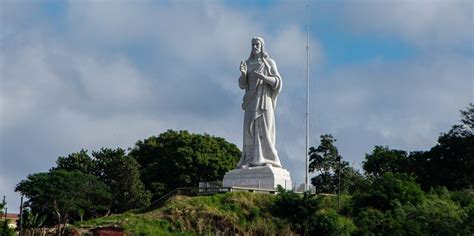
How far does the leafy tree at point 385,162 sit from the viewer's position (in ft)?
153

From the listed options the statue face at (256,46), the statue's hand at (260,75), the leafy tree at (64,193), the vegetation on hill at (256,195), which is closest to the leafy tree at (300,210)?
the vegetation on hill at (256,195)

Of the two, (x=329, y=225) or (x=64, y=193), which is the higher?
(x=64, y=193)

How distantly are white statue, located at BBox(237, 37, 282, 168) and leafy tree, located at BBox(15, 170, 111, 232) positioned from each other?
8.49 meters

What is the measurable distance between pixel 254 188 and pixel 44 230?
8.81 meters

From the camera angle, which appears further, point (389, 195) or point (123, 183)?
point (123, 183)

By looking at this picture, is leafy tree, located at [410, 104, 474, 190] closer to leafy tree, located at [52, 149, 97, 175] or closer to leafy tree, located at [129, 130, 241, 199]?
leafy tree, located at [129, 130, 241, 199]

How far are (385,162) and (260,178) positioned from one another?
1209cm

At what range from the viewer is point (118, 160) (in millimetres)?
45969

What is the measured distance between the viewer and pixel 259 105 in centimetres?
3878

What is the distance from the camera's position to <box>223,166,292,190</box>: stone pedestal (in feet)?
122

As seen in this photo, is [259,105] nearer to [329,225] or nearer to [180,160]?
[329,225]

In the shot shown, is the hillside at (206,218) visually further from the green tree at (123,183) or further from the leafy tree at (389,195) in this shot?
the green tree at (123,183)

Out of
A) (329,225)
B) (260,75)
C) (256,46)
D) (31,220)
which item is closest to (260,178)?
(260,75)

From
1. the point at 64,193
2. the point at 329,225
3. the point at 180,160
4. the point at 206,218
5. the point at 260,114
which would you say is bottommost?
the point at 329,225
